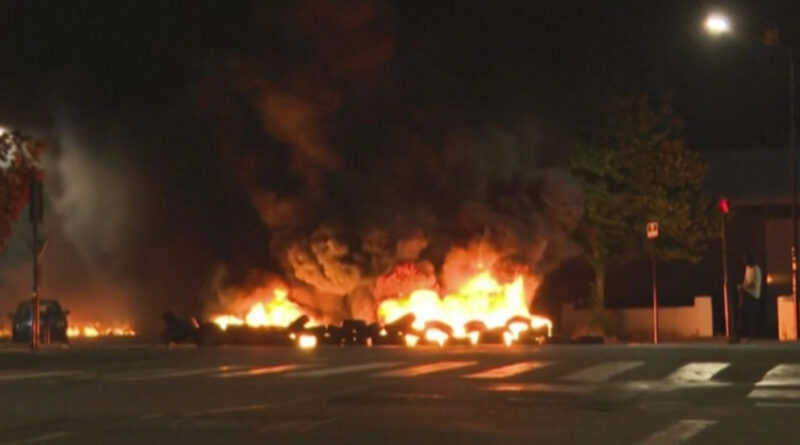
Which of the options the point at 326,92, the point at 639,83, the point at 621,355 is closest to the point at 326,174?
the point at 326,92

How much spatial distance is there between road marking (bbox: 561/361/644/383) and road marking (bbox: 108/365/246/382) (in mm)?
5390

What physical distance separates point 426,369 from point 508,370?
1.26 m

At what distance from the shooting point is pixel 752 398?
15.4 m

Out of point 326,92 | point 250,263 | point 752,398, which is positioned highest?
point 326,92

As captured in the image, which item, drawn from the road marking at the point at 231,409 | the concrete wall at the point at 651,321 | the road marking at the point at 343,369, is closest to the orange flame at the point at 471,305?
the concrete wall at the point at 651,321

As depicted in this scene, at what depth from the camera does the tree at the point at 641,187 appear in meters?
37.2

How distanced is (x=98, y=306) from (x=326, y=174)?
33.2ft

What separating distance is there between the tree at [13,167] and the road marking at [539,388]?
15.4 meters

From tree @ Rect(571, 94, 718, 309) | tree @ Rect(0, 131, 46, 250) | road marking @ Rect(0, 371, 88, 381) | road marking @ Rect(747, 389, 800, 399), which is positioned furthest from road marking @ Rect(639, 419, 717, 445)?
tree @ Rect(571, 94, 718, 309)

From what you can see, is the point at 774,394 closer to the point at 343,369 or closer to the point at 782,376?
the point at 782,376

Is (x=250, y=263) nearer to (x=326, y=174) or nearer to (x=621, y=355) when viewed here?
(x=326, y=174)

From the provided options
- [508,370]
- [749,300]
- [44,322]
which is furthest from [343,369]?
[44,322]

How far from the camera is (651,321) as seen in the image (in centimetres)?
3766

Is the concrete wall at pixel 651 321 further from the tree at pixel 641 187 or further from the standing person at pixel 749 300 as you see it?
the standing person at pixel 749 300
